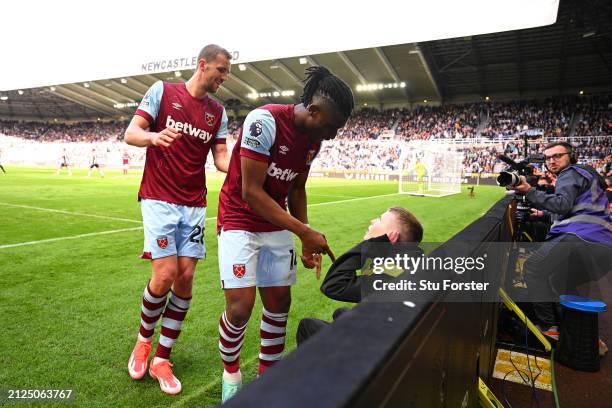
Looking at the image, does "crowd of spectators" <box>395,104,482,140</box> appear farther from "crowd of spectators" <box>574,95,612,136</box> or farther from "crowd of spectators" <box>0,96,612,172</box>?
"crowd of spectators" <box>574,95,612,136</box>

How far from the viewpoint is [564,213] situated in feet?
12.7

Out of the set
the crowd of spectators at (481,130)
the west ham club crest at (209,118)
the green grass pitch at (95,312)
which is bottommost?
the green grass pitch at (95,312)

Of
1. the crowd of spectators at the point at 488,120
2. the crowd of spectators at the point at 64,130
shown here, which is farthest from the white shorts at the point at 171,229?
the crowd of spectators at the point at 64,130

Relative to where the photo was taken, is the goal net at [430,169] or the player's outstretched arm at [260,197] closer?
the player's outstretched arm at [260,197]

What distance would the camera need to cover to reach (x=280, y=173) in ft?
7.64

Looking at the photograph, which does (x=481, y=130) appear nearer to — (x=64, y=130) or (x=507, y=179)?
(x=507, y=179)

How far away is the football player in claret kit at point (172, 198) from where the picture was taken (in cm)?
270

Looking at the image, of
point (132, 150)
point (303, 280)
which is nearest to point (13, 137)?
point (132, 150)

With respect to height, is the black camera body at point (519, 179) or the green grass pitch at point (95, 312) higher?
the black camera body at point (519, 179)

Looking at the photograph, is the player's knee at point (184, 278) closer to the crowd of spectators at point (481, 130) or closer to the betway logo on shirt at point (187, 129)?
the betway logo on shirt at point (187, 129)

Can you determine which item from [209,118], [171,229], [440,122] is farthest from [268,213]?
[440,122]

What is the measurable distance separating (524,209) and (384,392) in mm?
5731

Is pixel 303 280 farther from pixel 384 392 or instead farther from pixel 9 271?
pixel 384 392

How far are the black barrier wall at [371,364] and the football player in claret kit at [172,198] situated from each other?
6.68ft
